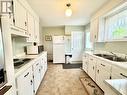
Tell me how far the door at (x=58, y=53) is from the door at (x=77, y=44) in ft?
2.06

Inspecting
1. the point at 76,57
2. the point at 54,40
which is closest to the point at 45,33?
the point at 54,40

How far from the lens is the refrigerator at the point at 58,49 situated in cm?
536

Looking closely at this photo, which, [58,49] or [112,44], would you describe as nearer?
[112,44]

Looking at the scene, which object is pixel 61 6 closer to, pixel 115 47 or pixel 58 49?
pixel 115 47

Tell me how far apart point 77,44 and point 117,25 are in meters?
3.02

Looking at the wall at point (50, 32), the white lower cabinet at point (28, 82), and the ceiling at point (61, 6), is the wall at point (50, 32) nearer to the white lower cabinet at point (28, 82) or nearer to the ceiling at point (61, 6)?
the ceiling at point (61, 6)

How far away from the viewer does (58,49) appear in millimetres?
5406

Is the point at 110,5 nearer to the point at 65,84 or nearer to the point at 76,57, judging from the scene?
the point at 65,84

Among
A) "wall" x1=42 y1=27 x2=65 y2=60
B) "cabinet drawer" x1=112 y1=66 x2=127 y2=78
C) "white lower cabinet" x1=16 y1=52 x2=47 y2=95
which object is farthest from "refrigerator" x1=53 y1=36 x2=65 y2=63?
"cabinet drawer" x1=112 y1=66 x2=127 y2=78

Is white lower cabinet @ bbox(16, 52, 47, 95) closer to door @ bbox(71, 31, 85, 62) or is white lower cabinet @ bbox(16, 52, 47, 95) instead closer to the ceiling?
the ceiling

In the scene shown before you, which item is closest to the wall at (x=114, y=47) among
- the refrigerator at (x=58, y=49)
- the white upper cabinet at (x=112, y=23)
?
the white upper cabinet at (x=112, y=23)

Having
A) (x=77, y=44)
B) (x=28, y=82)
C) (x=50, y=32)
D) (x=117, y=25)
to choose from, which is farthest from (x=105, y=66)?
(x=50, y=32)

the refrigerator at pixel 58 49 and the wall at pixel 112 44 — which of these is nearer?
the wall at pixel 112 44

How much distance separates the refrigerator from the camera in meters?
5.36
